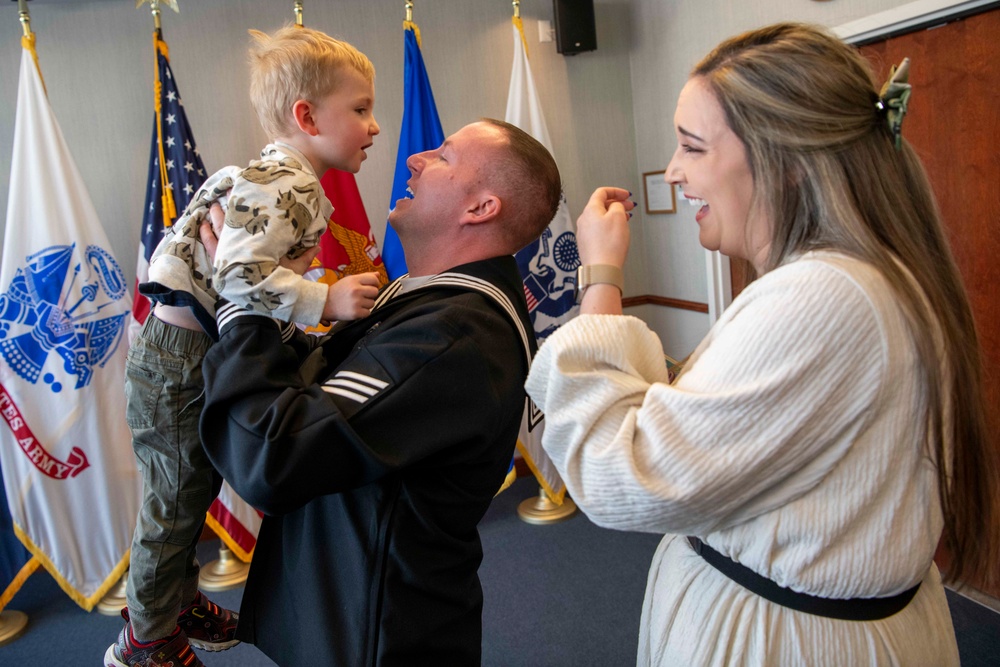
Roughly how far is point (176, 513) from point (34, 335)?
170cm

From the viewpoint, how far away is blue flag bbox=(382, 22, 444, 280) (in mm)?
3334

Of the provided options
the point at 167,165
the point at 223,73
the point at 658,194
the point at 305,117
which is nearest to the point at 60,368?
the point at 167,165

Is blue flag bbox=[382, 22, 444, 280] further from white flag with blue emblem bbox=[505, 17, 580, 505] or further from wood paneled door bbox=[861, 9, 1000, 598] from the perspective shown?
wood paneled door bbox=[861, 9, 1000, 598]

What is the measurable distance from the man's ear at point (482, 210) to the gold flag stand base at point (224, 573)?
227 cm

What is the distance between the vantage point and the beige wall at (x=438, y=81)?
127 inches

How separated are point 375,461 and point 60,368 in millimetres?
2340

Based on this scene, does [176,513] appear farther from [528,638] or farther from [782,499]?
[528,638]

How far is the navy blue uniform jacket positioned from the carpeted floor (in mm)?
1406

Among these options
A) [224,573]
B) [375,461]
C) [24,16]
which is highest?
[24,16]

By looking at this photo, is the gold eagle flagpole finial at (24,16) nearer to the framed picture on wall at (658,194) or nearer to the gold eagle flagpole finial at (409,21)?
the gold eagle flagpole finial at (409,21)

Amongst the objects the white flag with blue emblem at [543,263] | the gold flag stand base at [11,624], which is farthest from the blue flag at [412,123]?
the gold flag stand base at [11,624]

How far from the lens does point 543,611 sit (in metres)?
2.80

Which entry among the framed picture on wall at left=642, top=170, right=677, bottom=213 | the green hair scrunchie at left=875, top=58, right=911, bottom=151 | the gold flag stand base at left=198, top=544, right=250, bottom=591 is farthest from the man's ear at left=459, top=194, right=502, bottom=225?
the framed picture on wall at left=642, top=170, right=677, bottom=213

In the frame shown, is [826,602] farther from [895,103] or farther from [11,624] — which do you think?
[11,624]
